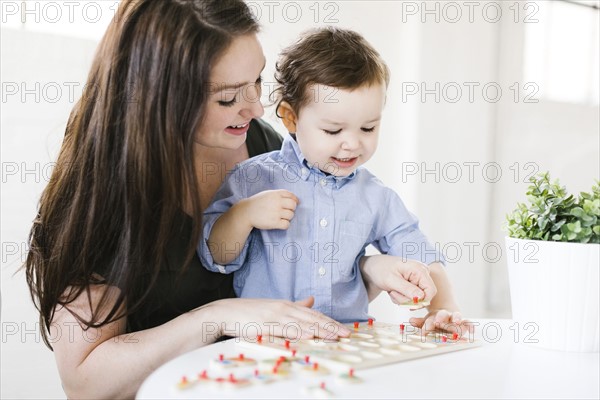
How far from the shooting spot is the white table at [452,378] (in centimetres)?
89

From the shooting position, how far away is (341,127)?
1356mm

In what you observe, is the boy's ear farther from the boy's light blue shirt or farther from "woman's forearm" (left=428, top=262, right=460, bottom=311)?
"woman's forearm" (left=428, top=262, right=460, bottom=311)

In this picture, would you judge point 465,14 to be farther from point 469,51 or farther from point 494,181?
point 494,181

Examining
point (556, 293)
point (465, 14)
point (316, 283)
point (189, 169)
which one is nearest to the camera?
point (556, 293)

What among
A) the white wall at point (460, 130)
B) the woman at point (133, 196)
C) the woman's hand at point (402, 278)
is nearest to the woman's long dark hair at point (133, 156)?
the woman at point (133, 196)

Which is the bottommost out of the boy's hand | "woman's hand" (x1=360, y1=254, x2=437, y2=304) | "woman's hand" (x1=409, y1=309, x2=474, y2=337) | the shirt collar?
"woman's hand" (x1=409, y1=309, x2=474, y2=337)

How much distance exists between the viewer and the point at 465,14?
3238mm

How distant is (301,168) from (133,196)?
1.20 ft

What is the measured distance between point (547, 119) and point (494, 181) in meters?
0.37

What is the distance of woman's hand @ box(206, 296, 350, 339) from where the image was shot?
3.76ft

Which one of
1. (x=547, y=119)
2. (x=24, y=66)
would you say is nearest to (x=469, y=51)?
(x=547, y=119)

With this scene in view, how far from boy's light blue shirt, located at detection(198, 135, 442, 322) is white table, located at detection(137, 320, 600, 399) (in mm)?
308

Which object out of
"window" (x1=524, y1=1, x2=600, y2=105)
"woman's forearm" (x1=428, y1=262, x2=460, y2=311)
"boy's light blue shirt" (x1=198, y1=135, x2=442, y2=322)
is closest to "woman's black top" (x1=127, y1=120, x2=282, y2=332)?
"boy's light blue shirt" (x1=198, y1=135, x2=442, y2=322)

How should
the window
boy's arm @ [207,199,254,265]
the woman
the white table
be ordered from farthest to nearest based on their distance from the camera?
1. the window
2. boy's arm @ [207,199,254,265]
3. the woman
4. the white table
